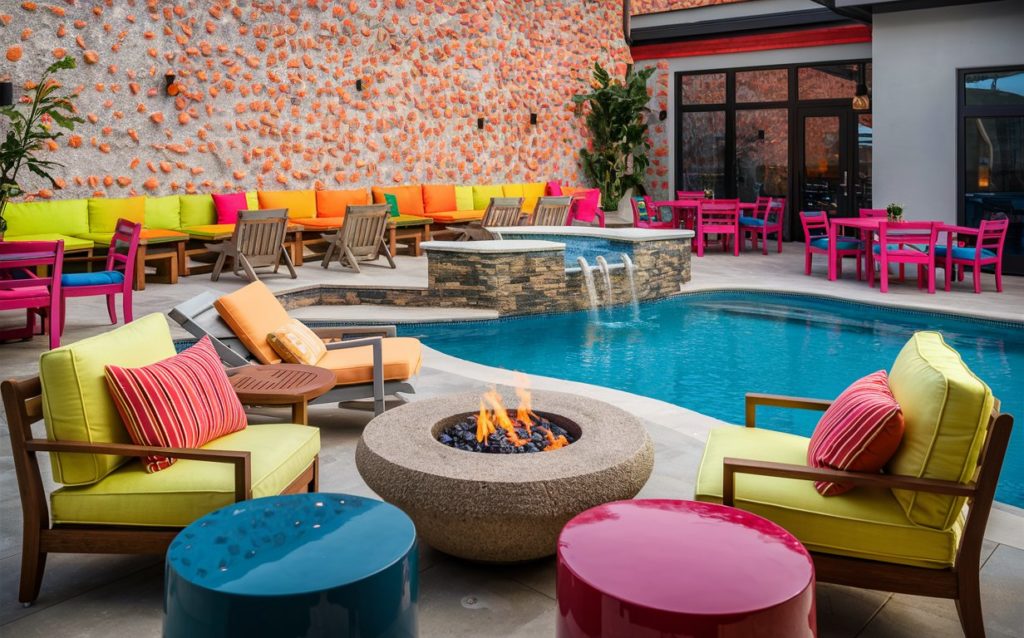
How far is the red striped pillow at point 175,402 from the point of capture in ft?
9.19

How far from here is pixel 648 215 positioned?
43.0ft

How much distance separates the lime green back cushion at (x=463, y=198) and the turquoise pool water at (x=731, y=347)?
494 centimetres

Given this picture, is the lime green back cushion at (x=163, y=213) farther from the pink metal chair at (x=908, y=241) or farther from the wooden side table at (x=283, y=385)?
the pink metal chair at (x=908, y=241)

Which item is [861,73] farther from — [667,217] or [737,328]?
[737,328]

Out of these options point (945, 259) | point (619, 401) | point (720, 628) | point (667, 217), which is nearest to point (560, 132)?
point (667, 217)

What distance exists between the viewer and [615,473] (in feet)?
9.37

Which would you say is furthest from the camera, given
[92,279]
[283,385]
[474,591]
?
[92,279]

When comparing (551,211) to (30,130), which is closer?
(30,130)

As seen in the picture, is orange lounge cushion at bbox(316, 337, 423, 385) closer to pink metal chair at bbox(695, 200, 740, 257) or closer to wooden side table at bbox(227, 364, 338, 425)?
wooden side table at bbox(227, 364, 338, 425)

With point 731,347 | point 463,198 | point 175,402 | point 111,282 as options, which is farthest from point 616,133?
point 175,402

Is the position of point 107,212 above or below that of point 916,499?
above

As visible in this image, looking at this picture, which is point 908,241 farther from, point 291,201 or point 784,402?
point 291,201

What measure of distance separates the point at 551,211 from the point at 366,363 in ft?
23.8

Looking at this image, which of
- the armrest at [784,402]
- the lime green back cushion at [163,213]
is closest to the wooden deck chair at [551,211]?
the lime green back cushion at [163,213]
